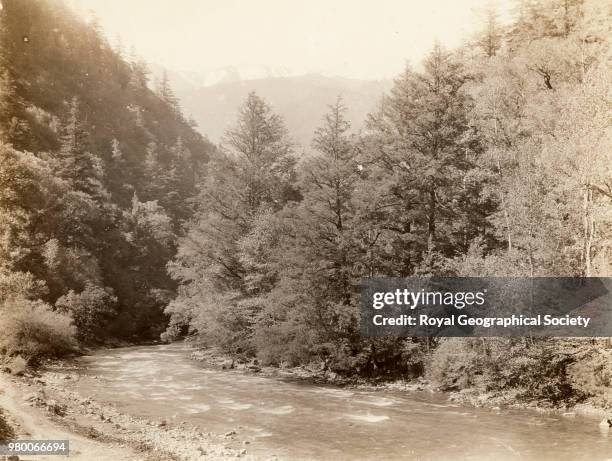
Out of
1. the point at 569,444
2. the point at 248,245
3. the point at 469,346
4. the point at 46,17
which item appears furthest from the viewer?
the point at 46,17

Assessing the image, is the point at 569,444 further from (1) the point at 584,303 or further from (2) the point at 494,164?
(2) the point at 494,164

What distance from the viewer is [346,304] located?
961 inches

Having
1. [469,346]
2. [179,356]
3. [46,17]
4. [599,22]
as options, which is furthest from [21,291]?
[46,17]

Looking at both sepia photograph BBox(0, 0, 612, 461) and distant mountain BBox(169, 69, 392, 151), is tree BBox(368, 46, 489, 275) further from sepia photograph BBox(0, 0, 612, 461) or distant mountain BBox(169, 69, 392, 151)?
distant mountain BBox(169, 69, 392, 151)

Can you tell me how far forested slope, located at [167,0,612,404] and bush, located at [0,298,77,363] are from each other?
7422mm

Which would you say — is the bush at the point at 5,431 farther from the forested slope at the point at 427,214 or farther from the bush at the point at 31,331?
the forested slope at the point at 427,214

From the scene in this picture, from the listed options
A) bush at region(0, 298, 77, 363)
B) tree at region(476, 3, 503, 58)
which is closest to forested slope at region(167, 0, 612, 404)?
bush at region(0, 298, 77, 363)

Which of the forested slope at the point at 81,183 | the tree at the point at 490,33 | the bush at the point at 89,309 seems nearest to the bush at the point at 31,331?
the forested slope at the point at 81,183

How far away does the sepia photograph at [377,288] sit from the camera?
15.5m

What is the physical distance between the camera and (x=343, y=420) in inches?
669

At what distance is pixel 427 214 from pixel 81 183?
1360 inches

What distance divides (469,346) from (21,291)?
69.5ft

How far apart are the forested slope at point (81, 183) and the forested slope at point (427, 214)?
9726 mm

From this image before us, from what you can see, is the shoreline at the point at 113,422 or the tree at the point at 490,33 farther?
the tree at the point at 490,33
